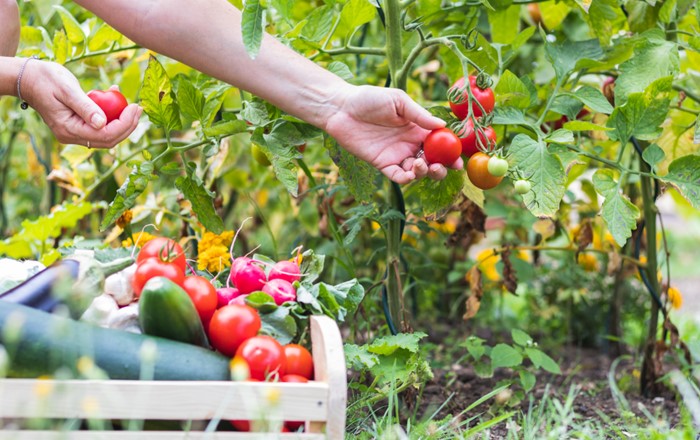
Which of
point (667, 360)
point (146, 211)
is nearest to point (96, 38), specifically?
point (146, 211)

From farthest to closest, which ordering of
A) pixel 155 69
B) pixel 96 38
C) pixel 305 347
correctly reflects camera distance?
1. pixel 96 38
2. pixel 155 69
3. pixel 305 347

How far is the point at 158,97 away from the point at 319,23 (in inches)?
16.5

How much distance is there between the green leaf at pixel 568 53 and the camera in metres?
1.80

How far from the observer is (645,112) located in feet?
5.52

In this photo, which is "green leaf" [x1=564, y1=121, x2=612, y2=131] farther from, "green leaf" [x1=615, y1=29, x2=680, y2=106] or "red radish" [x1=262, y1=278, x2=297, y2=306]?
"red radish" [x1=262, y1=278, x2=297, y2=306]

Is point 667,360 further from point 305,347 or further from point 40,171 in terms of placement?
point 40,171

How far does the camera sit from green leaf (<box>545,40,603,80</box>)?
5.91 feet

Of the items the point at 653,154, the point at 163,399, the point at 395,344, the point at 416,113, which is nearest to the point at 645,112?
the point at 653,154

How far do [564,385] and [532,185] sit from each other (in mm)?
919

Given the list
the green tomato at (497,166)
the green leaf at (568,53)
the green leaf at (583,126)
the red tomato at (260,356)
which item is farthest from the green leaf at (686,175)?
the red tomato at (260,356)

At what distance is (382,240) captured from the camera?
2.79 m

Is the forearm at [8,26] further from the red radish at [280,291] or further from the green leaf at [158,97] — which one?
the red radish at [280,291]

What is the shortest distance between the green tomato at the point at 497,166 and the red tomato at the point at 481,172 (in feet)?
0.17

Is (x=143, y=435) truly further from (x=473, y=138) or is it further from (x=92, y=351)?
(x=473, y=138)
